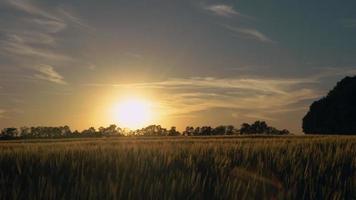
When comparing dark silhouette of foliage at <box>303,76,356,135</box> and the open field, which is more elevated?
dark silhouette of foliage at <box>303,76,356,135</box>

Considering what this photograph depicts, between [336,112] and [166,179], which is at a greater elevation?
[336,112]

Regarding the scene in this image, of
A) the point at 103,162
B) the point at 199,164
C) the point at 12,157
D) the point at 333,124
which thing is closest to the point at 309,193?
the point at 199,164

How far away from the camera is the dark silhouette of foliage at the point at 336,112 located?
5681 cm

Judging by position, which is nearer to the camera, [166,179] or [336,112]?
[166,179]

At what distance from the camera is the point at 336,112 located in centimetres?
5812

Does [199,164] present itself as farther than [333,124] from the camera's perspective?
No

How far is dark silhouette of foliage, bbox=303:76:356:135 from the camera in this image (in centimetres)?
5681

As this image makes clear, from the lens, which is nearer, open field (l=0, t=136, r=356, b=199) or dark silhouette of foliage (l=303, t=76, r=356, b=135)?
open field (l=0, t=136, r=356, b=199)

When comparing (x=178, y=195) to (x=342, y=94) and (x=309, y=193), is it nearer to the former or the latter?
(x=309, y=193)

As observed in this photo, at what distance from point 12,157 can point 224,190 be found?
2314 millimetres

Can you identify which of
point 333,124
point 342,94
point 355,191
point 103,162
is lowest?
point 355,191

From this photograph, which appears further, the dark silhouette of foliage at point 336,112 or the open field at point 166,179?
the dark silhouette of foliage at point 336,112

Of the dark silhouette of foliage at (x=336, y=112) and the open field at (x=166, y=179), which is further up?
the dark silhouette of foliage at (x=336, y=112)

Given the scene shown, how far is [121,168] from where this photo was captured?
3809mm
